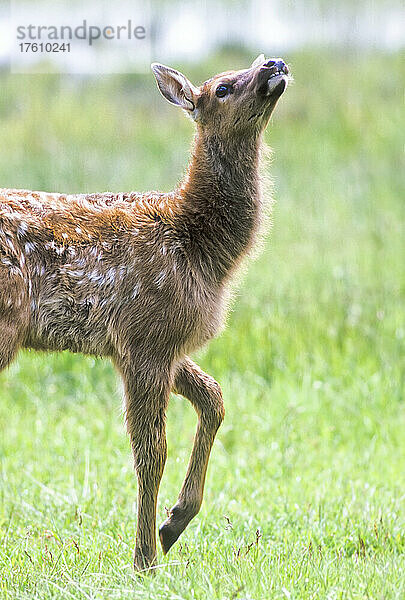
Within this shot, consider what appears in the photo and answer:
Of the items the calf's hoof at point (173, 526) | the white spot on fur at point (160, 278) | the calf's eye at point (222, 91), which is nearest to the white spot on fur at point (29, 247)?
the white spot on fur at point (160, 278)

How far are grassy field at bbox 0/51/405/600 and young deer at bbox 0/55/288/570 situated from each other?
59 centimetres

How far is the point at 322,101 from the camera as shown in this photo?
48.7ft

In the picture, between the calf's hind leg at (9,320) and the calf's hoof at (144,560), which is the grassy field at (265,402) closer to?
the calf's hoof at (144,560)

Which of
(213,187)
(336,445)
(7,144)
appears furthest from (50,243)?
(7,144)

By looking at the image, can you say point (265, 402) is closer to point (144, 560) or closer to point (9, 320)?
point (144, 560)

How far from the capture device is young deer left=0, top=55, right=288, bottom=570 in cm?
461

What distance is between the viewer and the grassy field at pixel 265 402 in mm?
4645

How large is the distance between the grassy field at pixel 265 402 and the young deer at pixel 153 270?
59 centimetres

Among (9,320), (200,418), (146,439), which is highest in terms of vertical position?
(9,320)

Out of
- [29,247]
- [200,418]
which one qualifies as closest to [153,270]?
[29,247]

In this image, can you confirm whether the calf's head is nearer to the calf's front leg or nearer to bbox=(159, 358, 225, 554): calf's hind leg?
bbox=(159, 358, 225, 554): calf's hind leg

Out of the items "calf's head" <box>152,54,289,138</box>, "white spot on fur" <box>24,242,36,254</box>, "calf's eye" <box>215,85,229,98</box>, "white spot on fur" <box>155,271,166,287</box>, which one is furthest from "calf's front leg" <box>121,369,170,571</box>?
"calf's eye" <box>215,85,229,98</box>

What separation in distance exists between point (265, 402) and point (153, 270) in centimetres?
323

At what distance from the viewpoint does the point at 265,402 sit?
776cm
